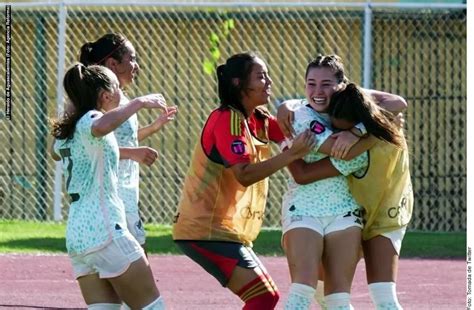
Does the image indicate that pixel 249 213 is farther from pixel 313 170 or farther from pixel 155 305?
pixel 155 305

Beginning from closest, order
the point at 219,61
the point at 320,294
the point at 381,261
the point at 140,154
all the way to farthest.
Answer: the point at 381,261 → the point at 320,294 → the point at 140,154 → the point at 219,61

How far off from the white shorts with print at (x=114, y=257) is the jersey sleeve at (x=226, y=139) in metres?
0.77

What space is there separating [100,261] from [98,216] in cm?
22

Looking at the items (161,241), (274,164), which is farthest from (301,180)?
(161,241)

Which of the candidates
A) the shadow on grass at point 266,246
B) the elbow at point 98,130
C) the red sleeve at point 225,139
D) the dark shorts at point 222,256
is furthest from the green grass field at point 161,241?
the elbow at point 98,130

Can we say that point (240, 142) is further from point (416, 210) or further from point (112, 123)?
point (416, 210)

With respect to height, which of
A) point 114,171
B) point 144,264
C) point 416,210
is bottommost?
point 416,210

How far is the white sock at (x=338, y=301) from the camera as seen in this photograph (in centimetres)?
648

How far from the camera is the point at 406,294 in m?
10.0

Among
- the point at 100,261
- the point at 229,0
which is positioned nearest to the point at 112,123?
the point at 100,261

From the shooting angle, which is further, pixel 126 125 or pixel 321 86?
pixel 126 125

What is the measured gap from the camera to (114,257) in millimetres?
6059

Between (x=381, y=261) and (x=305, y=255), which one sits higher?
(x=305, y=255)

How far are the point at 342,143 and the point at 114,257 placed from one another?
136 cm
